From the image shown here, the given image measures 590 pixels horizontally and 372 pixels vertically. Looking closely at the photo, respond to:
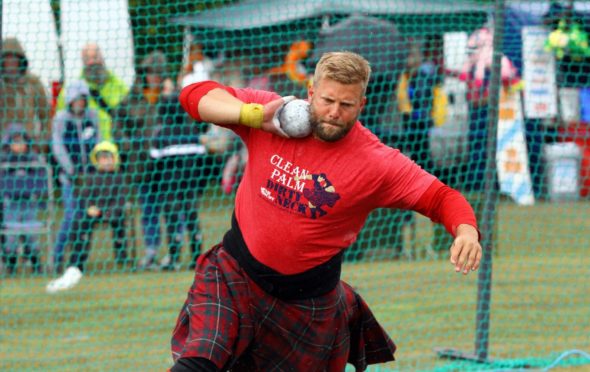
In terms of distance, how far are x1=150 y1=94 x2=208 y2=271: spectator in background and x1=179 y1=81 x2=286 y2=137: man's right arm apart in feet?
14.2

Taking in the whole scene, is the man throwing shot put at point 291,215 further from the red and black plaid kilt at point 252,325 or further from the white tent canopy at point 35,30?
the white tent canopy at point 35,30

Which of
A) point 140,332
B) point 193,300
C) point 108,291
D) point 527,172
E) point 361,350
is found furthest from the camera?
point 527,172

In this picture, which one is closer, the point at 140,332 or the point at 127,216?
the point at 140,332

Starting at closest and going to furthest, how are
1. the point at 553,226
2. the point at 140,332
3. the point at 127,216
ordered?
the point at 140,332, the point at 127,216, the point at 553,226

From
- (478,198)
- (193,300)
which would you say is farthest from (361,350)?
(478,198)

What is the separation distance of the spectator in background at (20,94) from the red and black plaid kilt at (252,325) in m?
3.21

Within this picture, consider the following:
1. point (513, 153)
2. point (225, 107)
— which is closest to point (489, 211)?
point (225, 107)

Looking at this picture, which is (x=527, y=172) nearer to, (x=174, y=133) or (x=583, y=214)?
(x=583, y=214)

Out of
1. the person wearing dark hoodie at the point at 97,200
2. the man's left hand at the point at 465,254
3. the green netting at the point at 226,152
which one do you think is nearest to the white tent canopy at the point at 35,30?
the green netting at the point at 226,152

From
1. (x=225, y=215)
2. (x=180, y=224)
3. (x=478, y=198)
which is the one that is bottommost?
(x=225, y=215)

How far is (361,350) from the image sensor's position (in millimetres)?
4309

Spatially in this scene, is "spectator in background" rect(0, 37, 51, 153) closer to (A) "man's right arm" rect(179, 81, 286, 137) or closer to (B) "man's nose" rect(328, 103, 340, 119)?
(A) "man's right arm" rect(179, 81, 286, 137)

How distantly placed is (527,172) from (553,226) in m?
1.02

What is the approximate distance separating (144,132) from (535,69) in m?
2.92
